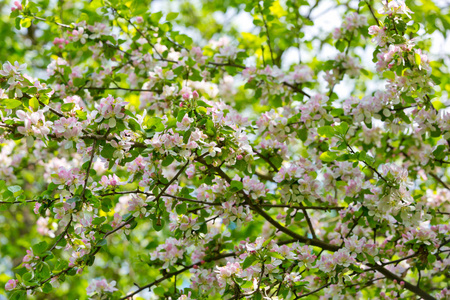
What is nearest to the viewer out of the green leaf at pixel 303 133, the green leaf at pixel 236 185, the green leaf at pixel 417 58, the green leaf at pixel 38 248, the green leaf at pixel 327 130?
the green leaf at pixel 38 248

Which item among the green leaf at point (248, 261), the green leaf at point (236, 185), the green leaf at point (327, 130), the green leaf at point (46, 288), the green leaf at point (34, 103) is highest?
the green leaf at point (327, 130)

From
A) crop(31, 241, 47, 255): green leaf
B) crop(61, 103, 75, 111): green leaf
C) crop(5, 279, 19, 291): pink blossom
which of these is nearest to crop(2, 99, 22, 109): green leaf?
crop(61, 103, 75, 111): green leaf

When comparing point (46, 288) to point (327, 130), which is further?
point (327, 130)

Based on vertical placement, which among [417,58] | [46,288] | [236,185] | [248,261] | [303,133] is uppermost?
[417,58]

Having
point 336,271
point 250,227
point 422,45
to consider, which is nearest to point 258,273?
point 336,271

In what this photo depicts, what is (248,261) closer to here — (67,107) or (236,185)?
(236,185)

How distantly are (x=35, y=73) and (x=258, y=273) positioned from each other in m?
5.89

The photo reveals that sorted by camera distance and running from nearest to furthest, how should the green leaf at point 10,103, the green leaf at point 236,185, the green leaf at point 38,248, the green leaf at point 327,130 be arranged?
the green leaf at point 10,103 → the green leaf at point 38,248 → the green leaf at point 327,130 → the green leaf at point 236,185

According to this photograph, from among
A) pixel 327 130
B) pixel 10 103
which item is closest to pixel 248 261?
pixel 327 130

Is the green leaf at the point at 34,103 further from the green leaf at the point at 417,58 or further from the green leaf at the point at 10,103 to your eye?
the green leaf at the point at 417,58

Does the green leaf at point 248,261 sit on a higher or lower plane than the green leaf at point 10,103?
lower

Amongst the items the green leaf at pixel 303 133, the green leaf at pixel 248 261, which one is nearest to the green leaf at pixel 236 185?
the green leaf at pixel 248 261

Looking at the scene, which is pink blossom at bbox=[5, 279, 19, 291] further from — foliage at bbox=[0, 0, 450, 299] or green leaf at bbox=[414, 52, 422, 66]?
green leaf at bbox=[414, 52, 422, 66]

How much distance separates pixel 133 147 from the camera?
1993 mm
